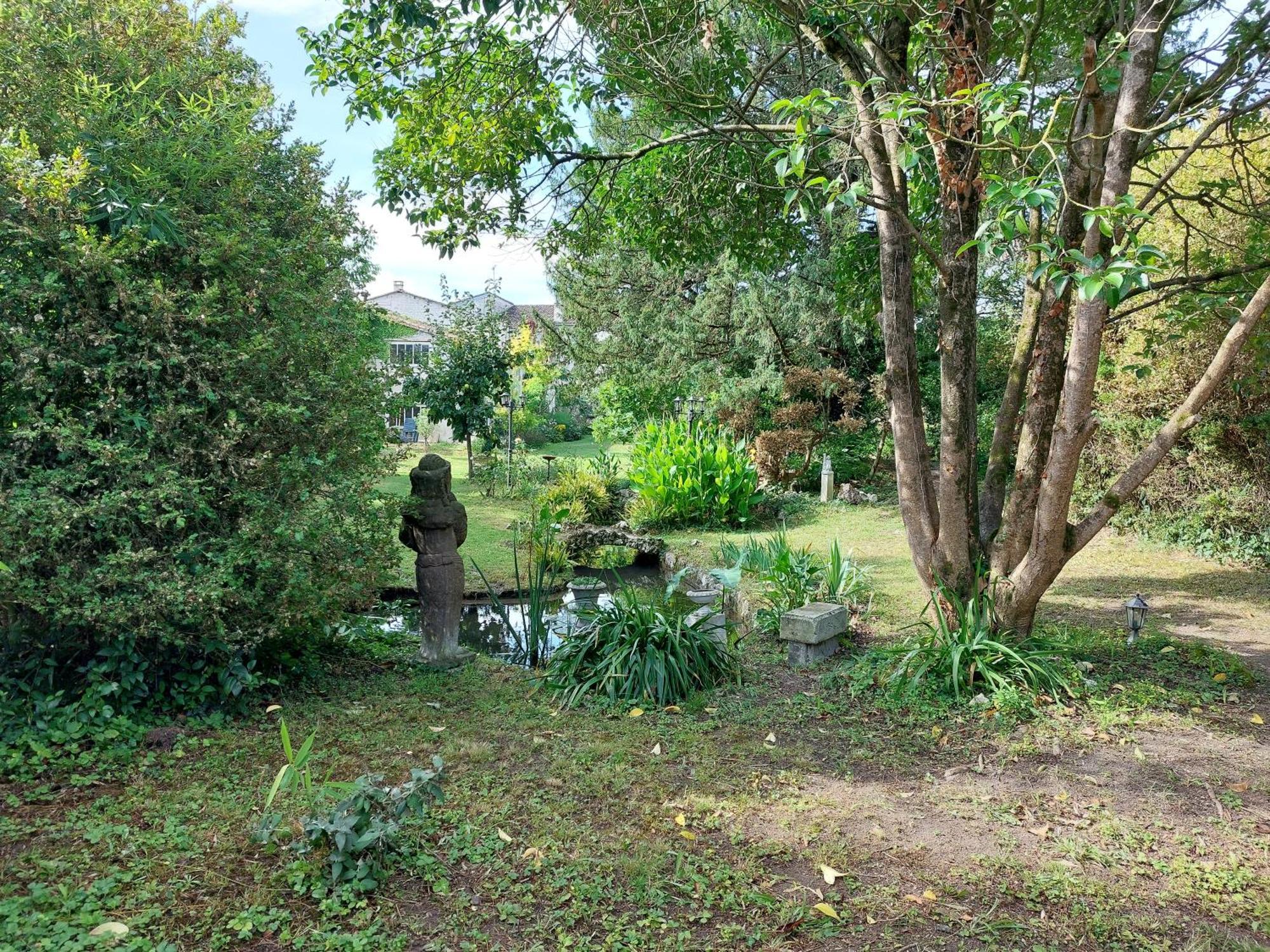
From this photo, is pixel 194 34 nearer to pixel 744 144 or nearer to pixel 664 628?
pixel 744 144

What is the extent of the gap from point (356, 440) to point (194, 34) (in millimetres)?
3455

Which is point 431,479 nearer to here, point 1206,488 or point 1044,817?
point 1044,817

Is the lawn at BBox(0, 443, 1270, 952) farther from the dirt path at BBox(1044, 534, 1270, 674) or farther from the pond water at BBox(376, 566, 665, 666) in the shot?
the dirt path at BBox(1044, 534, 1270, 674)

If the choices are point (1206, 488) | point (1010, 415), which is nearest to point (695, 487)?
point (1206, 488)

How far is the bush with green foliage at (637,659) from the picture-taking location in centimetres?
506

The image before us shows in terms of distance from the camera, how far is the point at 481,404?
16594 mm

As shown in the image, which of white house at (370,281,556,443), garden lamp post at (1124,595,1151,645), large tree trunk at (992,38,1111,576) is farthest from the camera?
white house at (370,281,556,443)

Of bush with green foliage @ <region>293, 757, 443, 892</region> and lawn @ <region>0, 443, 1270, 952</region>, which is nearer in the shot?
lawn @ <region>0, 443, 1270, 952</region>

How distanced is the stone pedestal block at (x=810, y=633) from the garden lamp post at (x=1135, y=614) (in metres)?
1.90

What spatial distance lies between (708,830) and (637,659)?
1.84 metres

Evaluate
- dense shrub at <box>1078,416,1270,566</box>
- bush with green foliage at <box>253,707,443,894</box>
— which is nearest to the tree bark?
bush with green foliage at <box>253,707,443,894</box>

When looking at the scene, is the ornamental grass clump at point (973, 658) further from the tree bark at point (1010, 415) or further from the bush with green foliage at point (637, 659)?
the bush with green foliage at point (637, 659)

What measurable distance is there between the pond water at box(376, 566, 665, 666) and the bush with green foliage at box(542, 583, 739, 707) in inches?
13.8

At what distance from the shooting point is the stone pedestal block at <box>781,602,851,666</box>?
5598 millimetres
